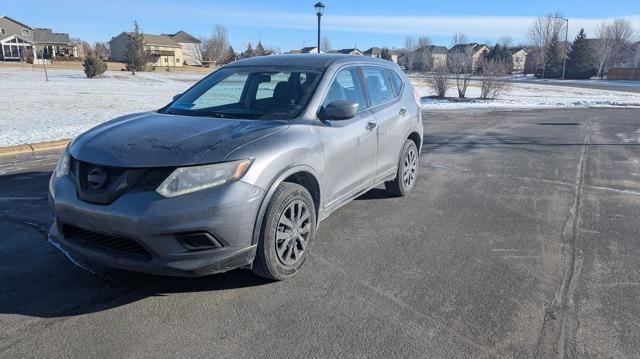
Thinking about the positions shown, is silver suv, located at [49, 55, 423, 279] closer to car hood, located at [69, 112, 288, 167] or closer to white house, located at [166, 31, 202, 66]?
car hood, located at [69, 112, 288, 167]

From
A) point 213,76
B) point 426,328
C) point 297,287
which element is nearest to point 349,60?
point 213,76

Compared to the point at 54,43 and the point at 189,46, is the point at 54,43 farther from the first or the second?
the point at 189,46

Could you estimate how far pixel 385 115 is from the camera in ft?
17.5

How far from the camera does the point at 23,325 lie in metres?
3.11

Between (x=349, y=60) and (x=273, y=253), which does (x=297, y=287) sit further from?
(x=349, y=60)

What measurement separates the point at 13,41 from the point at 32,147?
85959mm

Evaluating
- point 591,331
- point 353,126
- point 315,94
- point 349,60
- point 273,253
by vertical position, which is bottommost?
point 591,331

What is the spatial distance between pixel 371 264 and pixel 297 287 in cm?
77

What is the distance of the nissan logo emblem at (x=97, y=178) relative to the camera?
323 cm

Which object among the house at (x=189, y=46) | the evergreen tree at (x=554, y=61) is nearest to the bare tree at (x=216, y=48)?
the house at (x=189, y=46)

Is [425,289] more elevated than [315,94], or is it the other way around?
[315,94]

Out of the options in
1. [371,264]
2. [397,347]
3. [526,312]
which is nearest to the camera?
[397,347]

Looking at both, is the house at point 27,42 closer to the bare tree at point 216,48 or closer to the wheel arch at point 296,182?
the bare tree at point 216,48

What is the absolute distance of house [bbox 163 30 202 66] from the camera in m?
101
